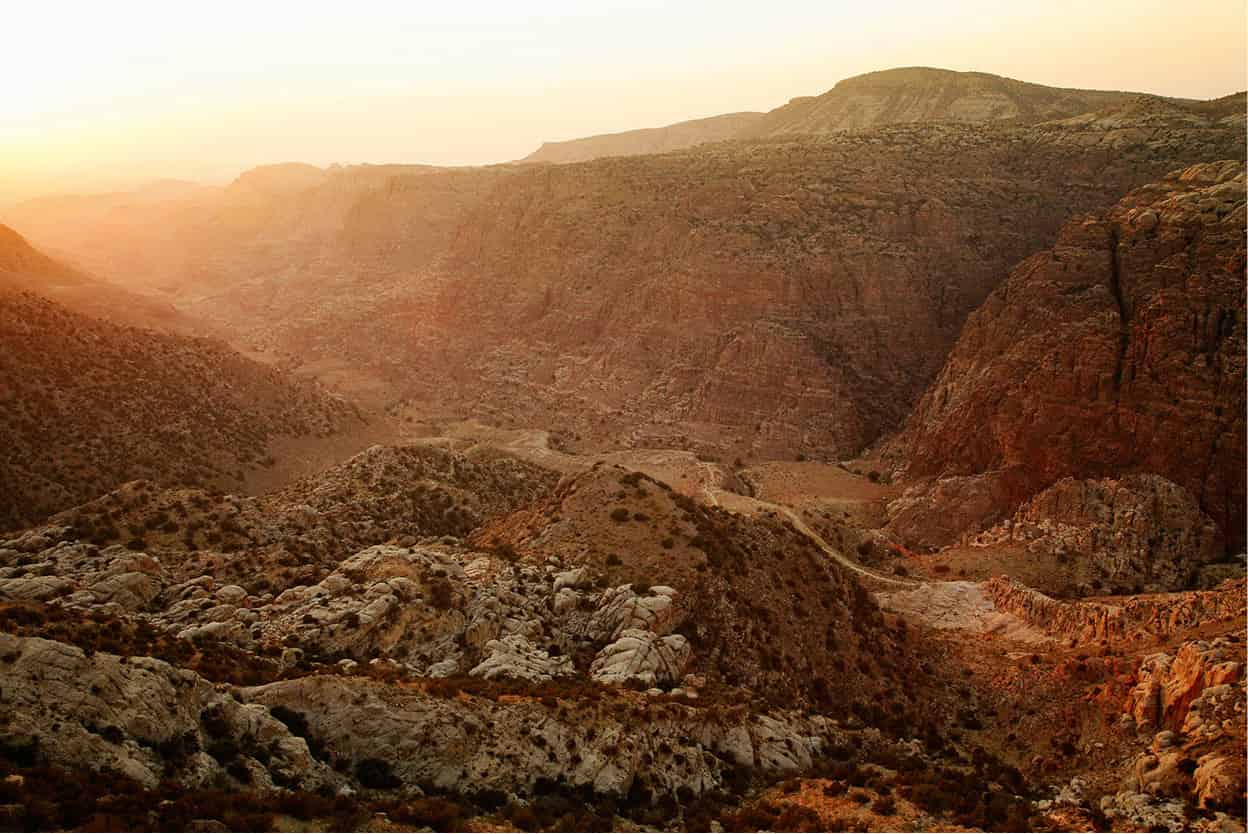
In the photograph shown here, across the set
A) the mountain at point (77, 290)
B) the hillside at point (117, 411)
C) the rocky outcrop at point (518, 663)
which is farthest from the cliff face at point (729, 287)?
the rocky outcrop at point (518, 663)

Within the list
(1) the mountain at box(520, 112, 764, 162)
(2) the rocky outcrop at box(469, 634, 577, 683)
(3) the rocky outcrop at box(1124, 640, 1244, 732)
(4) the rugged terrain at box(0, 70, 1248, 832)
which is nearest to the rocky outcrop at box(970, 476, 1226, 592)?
(4) the rugged terrain at box(0, 70, 1248, 832)

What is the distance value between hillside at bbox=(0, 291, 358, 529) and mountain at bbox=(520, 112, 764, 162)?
115m

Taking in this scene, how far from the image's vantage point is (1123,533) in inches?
1252

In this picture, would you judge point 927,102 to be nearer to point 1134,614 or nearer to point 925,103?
point 925,103

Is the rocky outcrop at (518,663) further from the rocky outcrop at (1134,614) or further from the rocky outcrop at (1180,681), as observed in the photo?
the rocky outcrop at (1134,614)

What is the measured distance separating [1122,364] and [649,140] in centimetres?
13879

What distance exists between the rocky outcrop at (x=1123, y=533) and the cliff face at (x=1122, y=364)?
90cm

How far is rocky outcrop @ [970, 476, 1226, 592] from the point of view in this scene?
100 feet

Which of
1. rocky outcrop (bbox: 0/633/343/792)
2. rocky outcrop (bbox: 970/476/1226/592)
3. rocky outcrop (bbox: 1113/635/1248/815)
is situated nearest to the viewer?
rocky outcrop (bbox: 0/633/343/792)

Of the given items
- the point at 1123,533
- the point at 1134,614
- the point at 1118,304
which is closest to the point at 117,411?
the point at 1134,614

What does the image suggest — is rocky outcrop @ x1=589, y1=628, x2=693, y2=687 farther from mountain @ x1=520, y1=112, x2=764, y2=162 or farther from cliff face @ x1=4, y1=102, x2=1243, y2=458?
mountain @ x1=520, y1=112, x2=764, y2=162

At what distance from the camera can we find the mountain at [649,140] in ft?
513

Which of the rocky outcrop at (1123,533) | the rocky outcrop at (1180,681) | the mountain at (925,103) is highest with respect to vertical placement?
the mountain at (925,103)

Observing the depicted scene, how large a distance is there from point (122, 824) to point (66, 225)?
150m
